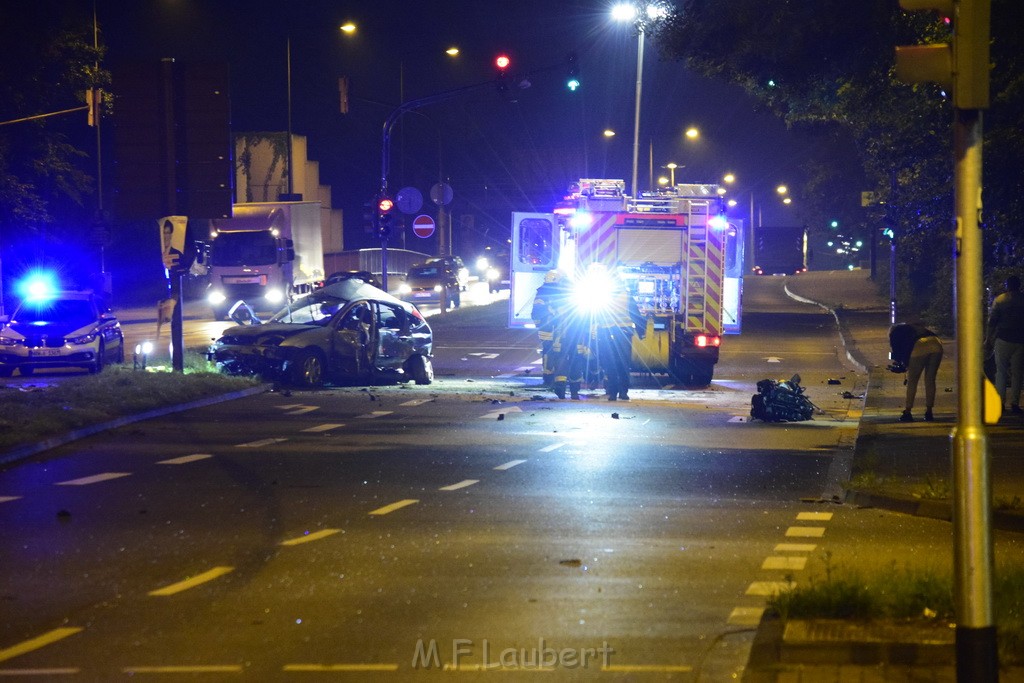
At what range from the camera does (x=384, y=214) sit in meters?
34.0

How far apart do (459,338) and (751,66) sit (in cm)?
1863

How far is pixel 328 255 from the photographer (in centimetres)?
5981

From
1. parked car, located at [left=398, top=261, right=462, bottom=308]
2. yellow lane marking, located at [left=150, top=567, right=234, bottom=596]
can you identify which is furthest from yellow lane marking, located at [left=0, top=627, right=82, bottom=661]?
parked car, located at [left=398, top=261, right=462, bottom=308]

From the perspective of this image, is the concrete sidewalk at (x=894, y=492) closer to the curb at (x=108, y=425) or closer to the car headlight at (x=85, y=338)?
the curb at (x=108, y=425)

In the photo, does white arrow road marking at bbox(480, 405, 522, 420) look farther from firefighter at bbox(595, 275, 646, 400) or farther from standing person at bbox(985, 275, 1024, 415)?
standing person at bbox(985, 275, 1024, 415)

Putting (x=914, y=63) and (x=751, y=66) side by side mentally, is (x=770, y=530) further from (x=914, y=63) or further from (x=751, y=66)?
(x=751, y=66)

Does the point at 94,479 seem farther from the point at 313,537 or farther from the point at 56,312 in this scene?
the point at 56,312

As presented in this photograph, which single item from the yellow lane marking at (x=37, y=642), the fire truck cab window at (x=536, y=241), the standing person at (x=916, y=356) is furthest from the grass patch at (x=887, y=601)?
the fire truck cab window at (x=536, y=241)

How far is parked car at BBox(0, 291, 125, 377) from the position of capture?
2491 cm

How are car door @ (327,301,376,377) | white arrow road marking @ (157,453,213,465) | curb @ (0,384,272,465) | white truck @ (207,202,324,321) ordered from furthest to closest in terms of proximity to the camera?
white truck @ (207,202,324,321), car door @ (327,301,376,377), curb @ (0,384,272,465), white arrow road marking @ (157,453,213,465)

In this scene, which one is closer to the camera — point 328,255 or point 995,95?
point 995,95

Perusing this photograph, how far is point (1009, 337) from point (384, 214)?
60.9ft

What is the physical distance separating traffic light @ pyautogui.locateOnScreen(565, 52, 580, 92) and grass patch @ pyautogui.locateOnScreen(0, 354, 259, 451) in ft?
32.6

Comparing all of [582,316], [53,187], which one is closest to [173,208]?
[582,316]
